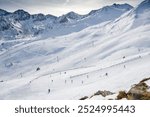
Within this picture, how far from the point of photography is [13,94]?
12494 centimetres

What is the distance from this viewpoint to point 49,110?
48.5ft

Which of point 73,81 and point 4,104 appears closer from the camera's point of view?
point 4,104

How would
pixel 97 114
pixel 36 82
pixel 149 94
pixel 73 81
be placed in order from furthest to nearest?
pixel 36 82 < pixel 73 81 < pixel 149 94 < pixel 97 114

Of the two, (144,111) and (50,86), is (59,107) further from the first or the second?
(50,86)

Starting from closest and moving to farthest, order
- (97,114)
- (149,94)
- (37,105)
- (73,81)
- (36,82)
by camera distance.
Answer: (97,114) → (37,105) → (149,94) → (73,81) → (36,82)

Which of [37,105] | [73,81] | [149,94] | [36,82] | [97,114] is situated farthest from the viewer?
[36,82]

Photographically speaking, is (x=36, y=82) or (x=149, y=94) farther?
(x=36, y=82)

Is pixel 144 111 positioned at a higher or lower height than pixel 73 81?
lower

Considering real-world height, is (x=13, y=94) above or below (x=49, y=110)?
above

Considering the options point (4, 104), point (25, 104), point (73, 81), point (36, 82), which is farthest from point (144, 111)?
point (36, 82)

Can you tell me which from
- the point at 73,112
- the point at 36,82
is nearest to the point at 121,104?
the point at 73,112

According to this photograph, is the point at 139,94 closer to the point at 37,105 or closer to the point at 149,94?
the point at 149,94

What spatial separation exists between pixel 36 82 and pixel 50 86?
16620 mm

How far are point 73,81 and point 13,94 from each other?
24521mm
